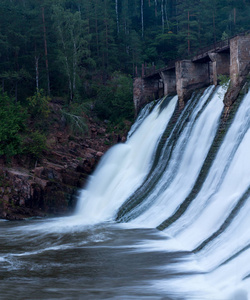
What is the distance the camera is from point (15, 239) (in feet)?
60.8

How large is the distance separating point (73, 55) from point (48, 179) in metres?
18.6

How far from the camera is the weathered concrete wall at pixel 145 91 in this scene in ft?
125

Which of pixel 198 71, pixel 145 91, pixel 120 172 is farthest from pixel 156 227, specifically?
pixel 145 91

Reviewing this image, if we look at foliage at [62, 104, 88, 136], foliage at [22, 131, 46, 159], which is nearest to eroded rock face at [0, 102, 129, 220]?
foliage at [22, 131, 46, 159]

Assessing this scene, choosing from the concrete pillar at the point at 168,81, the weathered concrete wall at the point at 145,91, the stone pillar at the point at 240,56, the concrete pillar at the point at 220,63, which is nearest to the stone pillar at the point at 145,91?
the weathered concrete wall at the point at 145,91

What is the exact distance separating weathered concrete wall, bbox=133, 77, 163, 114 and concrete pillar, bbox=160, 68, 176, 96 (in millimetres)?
2895

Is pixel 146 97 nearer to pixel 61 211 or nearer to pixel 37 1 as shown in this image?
pixel 61 211

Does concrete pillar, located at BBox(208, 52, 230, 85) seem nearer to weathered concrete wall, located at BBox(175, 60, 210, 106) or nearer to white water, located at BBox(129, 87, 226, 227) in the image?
white water, located at BBox(129, 87, 226, 227)

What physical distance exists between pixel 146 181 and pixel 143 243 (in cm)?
842

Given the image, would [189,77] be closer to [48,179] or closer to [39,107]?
[39,107]

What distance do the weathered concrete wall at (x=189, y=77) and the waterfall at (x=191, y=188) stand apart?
1.24m

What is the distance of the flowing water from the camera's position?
435 inches

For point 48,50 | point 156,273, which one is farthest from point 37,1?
point 156,273

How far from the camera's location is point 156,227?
18.7 metres
